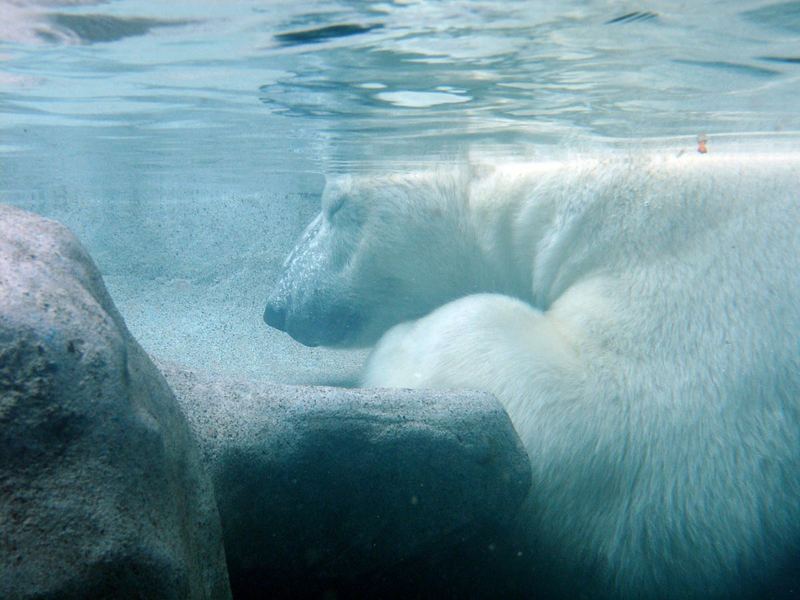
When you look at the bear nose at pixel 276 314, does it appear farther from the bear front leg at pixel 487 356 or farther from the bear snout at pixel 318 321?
the bear front leg at pixel 487 356

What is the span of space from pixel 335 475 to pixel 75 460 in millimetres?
665

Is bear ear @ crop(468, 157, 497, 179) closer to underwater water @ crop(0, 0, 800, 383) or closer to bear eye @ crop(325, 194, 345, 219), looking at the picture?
underwater water @ crop(0, 0, 800, 383)

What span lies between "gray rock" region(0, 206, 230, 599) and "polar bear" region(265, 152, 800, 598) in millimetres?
1152

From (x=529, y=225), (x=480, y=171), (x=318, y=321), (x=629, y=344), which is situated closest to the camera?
(x=629, y=344)

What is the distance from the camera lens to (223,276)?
5.80 m

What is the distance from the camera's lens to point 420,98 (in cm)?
293

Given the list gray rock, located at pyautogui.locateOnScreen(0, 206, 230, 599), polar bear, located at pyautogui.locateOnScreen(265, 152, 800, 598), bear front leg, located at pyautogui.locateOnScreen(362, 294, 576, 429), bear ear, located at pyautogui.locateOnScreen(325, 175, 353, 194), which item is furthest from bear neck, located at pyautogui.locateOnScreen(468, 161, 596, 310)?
gray rock, located at pyautogui.locateOnScreen(0, 206, 230, 599)

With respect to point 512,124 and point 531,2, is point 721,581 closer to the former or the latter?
point 531,2

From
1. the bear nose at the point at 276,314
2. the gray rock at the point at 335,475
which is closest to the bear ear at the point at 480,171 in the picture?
the bear nose at the point at 276,314

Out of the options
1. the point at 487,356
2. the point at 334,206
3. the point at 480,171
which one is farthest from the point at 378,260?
the point at 487,356

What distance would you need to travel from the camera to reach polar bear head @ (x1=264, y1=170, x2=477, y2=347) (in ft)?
9.93

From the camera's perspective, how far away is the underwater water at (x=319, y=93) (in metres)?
1.97

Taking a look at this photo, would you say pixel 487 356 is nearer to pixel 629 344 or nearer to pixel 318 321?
pixel 629 344

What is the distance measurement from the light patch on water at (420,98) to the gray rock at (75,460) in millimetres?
2145
